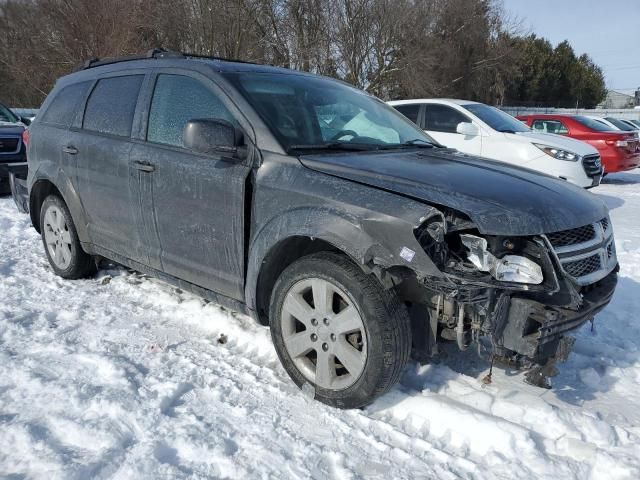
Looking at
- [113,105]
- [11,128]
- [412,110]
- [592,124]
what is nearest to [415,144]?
[113,105]

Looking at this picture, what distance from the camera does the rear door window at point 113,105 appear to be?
153 inches

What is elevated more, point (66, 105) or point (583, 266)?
point (66, 105)

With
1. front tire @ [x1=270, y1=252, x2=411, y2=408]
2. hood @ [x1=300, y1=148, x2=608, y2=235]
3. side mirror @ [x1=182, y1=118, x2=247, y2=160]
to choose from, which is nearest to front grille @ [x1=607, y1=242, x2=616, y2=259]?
hood @ [x1=300, y1=148, x2=608, y2=235]

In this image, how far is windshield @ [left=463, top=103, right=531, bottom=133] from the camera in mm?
9062

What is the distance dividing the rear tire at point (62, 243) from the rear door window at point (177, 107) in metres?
1.48

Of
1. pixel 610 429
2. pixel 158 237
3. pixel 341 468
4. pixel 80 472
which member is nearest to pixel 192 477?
pixel 80 472

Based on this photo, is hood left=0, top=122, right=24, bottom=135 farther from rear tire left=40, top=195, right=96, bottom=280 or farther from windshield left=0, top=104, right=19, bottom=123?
rear tire left=40, top=195, right=96, bottom=280

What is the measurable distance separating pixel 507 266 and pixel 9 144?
10.0 m

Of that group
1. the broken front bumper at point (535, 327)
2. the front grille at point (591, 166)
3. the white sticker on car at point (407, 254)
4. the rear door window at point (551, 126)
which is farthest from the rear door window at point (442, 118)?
the white sticker on car at point (407, 254)

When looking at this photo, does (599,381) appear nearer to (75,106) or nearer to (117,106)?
(117,106)

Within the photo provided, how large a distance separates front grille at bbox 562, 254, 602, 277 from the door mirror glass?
1.82 m

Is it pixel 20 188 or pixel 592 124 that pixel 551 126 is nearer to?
pixel 592 124

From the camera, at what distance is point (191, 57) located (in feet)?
12.3

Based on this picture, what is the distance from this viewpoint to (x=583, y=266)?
2.68 meters
